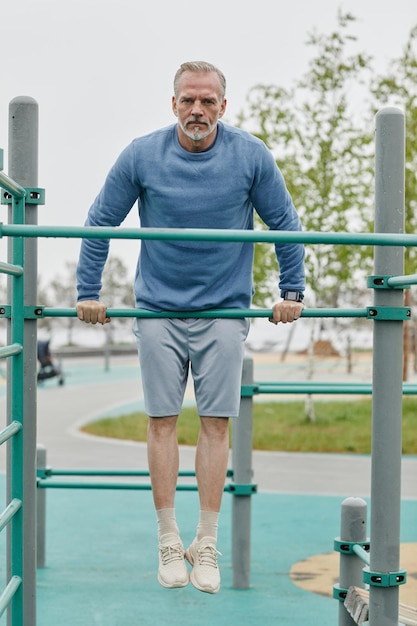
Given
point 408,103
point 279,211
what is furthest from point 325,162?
point 279,211

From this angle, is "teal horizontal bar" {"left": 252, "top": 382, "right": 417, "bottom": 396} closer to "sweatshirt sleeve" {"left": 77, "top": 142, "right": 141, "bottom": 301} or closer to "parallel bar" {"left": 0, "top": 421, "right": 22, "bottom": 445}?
"parallel bar" {"left": 0, "top": 421, "right": 22, "bottom": 445}

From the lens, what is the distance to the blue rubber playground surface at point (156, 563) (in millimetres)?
4613

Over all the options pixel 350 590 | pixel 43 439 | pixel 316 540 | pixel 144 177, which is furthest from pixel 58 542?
pixel 43 439

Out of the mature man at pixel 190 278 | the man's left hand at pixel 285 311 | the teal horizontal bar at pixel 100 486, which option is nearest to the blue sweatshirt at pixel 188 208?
the mature man at pixel 190 278

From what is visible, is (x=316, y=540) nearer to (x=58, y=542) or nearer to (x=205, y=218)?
(x=58, y=542)

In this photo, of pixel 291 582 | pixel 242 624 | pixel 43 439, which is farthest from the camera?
pixel 43 439

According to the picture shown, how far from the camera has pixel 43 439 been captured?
429 inches

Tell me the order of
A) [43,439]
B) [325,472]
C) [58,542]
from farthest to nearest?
1. [43,439]
2. [325,472]
3. [58,542]

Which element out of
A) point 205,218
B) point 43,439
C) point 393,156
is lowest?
point 43,439

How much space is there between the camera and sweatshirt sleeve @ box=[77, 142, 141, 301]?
3.12m

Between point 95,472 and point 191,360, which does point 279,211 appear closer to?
point 191,360

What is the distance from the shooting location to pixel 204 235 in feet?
9.25

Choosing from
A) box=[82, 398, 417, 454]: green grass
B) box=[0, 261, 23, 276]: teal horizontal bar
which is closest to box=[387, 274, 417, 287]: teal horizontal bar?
box=[0, 261, 23, 276]: teal horizontal bar

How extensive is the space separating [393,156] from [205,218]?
0.62 meters
